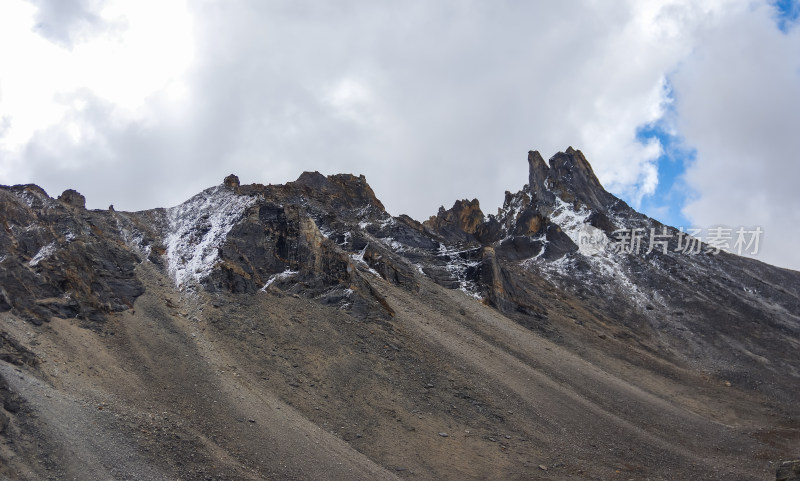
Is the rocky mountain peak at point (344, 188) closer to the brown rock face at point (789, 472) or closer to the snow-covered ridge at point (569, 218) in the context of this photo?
the snow-covered ridge at point (569, 218)

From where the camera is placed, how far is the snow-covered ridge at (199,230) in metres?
50.0

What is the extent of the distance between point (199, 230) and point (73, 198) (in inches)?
494

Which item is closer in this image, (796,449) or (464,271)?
(796,449)

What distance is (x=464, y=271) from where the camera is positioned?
69.3m

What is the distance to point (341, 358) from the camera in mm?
42500

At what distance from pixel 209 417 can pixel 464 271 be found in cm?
4159

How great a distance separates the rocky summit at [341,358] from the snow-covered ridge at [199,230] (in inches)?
9.9

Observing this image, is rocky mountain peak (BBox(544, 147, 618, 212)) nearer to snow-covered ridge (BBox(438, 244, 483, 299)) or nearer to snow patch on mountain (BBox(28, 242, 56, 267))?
snow-covered ridge (BBox(438, 244, 483, 299))

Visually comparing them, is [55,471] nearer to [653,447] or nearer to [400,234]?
[653,447]

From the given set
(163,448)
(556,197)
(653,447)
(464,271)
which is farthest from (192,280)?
(556,197)

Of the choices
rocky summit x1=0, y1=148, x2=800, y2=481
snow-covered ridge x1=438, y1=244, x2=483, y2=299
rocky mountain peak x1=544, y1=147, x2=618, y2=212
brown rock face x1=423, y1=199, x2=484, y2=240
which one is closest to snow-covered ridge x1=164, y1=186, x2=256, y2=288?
rocky summit x1=0, y1=148, x2=800, y2=481

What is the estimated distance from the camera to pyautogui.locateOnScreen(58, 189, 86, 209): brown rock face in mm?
56375

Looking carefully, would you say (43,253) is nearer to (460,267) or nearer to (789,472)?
(460,267)

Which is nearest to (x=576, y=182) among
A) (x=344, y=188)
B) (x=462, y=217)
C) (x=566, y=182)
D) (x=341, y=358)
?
(x=566, y=182)
